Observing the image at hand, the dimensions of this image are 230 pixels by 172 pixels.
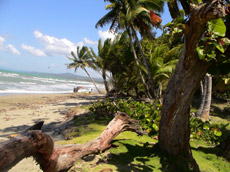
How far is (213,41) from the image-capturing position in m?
2.58

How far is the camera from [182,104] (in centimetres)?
324

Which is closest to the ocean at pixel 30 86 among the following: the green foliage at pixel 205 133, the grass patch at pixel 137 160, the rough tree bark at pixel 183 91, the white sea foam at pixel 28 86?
the white sea foam at pixel 28 86

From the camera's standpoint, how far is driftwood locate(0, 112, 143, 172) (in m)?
1.46

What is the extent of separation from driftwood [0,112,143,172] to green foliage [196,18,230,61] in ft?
7.97

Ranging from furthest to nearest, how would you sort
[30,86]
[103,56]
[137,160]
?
[30,86] < [103,56] < [137,160]

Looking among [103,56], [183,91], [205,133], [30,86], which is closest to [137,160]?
[183,91]

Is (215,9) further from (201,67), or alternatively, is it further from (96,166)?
(96,166)

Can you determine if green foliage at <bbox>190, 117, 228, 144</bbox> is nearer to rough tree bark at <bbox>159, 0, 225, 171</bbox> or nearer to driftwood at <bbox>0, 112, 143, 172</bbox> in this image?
rough tree bark at <bbox>159, 0, 225, 171</bbox>

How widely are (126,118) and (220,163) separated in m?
2.41

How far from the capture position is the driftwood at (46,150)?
1456 millimetres

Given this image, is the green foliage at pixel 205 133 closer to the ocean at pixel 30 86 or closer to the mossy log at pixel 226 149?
the mossy log at pixel 226 149

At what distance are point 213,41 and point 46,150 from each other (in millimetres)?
2829

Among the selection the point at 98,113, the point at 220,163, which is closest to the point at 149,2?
the point at 98,113

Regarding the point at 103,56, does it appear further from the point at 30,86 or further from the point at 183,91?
the point at 30,86
